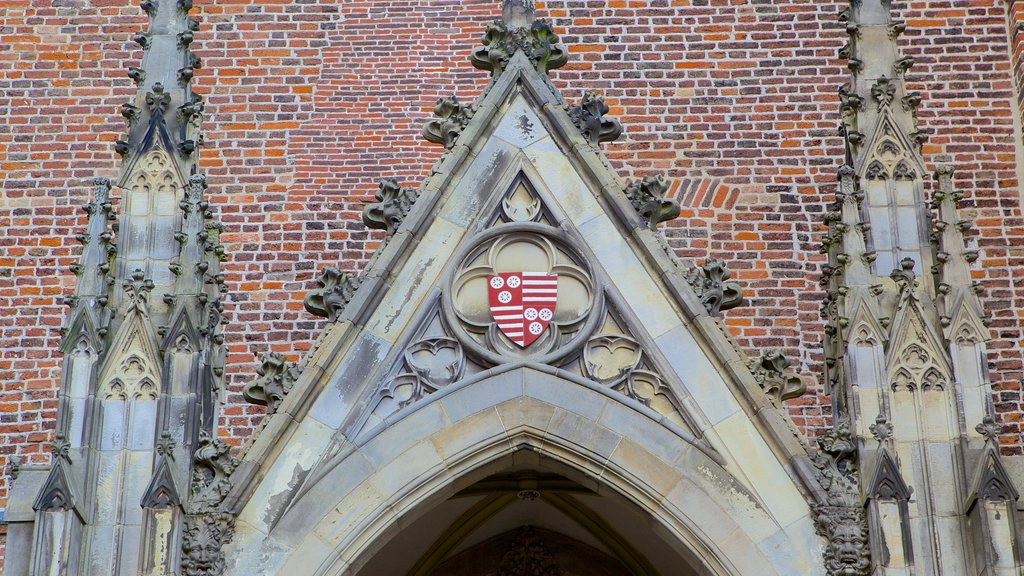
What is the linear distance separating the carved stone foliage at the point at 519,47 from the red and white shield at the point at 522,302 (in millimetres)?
1323

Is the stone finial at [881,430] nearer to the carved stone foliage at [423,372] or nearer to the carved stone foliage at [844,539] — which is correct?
the carved stone foliage at [844,539]

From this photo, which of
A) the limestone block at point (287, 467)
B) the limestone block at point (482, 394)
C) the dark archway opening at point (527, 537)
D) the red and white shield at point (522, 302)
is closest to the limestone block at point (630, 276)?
the red and white shield at point (522, 302)

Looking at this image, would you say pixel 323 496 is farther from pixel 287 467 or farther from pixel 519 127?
pixel 519 127

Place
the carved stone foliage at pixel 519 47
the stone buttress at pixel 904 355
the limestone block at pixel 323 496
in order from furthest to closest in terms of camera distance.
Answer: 1. the carved stone foliage at pixel 519 47
2. the limestone block at pixel 323 496
3. the stone buttress at pixel 904 355

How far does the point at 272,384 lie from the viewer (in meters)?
9.33

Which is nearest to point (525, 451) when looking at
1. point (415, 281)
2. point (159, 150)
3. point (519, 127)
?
point (415, 281)

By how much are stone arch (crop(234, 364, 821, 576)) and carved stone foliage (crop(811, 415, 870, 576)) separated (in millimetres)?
103

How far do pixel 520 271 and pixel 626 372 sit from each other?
2.68ft

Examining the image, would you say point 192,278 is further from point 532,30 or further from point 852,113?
point 852,113

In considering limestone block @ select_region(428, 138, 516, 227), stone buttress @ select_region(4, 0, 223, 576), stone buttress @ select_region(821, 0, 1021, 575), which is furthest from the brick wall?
limestone block @ select_region(428, 138, 516, 227)

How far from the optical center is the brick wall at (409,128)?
1350 cm

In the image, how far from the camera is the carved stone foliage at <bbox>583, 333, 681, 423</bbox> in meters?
9.47

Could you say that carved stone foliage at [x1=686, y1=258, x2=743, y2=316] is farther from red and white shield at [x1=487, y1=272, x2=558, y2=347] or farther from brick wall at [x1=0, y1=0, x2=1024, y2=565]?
brick wall at [x1=0, y1=0, x2=1024, y2=565]

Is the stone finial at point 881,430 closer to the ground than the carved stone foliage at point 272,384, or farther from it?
closer to the ground
